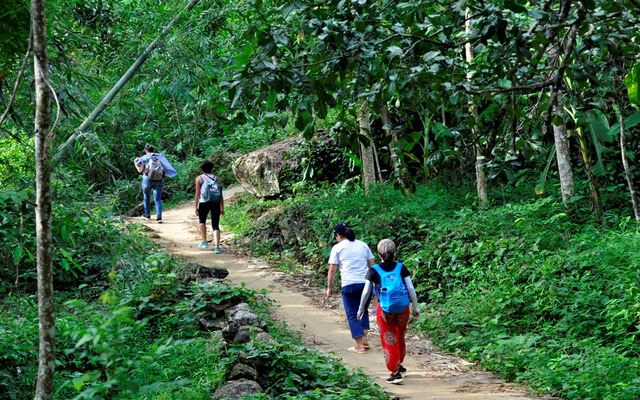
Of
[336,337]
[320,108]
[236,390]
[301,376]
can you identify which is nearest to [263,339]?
[301,376]

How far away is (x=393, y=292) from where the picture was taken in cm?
658

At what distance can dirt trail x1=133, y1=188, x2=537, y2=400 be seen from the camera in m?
6.50

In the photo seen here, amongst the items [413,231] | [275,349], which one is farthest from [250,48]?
[413,231]

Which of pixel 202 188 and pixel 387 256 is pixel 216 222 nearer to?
pixel 202 188

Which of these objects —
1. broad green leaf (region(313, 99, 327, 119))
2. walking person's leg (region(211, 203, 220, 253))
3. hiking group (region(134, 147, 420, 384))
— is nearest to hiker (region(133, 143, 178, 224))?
walking person's leg (region(211, 203, 220, 253))

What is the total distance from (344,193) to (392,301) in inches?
268

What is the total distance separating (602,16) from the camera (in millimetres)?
4598

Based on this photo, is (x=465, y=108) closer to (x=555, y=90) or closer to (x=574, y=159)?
(x=555, y=90)

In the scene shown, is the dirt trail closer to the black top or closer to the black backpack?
the black top

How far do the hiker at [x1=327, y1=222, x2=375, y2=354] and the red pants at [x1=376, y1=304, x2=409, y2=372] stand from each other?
37.6 inches

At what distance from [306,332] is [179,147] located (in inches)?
637

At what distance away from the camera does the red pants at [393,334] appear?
6676 mm

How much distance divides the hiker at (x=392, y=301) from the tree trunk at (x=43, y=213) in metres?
3.93

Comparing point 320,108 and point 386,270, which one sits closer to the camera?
point 320,108
